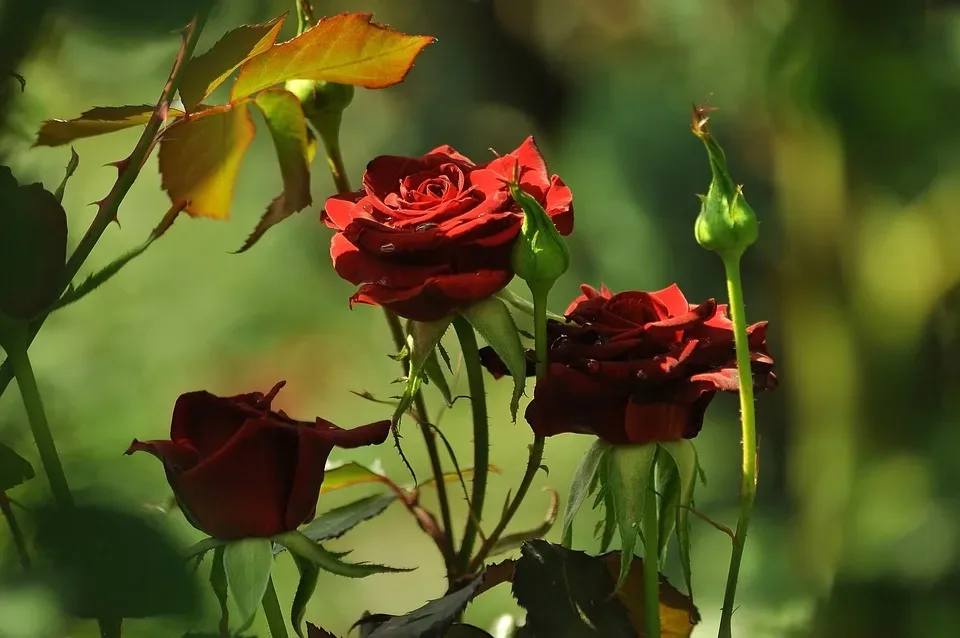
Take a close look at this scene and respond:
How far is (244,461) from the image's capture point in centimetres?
32

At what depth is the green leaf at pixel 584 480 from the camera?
0.37 metres

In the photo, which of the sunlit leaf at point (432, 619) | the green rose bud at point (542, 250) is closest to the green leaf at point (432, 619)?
the sunlit leaf at point (432, 619)

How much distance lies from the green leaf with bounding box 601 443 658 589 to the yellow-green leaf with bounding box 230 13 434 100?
16 cm

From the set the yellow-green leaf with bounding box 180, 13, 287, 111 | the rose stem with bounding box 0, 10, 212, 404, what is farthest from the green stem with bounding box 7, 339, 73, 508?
the yellow-green leaf with bounding box 180, 13, 287, 111

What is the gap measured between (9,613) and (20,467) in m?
0.09

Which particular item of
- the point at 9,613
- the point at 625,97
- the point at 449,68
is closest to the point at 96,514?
the point at 9,613

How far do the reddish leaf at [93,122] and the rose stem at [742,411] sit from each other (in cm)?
21

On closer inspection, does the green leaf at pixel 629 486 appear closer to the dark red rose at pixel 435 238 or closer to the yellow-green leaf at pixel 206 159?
the dark red rose at pixel 435 238

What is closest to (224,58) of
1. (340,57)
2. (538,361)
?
(340,57)

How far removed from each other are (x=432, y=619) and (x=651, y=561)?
3.1 inches

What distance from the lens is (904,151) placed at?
3.43ft

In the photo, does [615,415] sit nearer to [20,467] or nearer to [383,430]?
[383,430]

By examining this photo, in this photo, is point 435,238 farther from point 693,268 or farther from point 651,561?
point 693,268

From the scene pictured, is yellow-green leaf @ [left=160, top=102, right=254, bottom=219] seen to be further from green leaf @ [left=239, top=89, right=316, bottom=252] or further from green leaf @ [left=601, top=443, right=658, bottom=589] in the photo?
green leaf @ [left=601, top=443, right=658, bottom=589]
